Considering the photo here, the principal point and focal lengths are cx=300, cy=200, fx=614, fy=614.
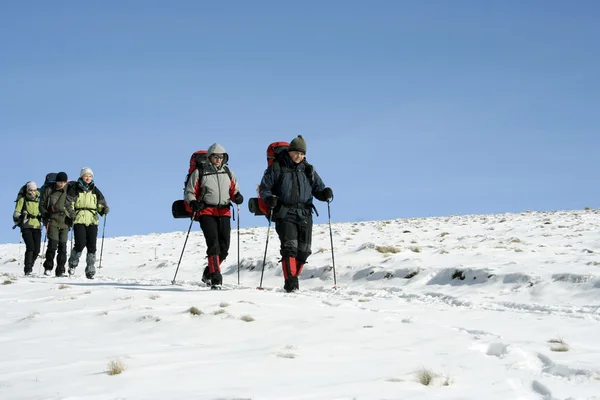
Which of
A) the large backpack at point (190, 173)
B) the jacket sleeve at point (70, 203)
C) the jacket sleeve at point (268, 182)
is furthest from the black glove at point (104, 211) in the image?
the jacket sleeve at point (268, 182)

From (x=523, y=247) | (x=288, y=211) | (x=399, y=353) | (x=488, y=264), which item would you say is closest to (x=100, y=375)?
(x=399, y=353)

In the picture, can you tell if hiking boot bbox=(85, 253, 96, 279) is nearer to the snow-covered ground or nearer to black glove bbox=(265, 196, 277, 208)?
the snow-covered ground

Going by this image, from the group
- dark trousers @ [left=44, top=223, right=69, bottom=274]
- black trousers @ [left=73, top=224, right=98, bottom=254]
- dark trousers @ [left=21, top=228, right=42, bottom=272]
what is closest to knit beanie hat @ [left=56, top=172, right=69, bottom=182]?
dark trousers @ [left=44, top=223, right=69, bottom=274]

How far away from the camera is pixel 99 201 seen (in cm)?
1566

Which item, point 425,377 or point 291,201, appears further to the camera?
point 291,201

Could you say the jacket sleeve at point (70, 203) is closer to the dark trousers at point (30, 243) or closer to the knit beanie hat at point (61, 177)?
the knit beanie hat at point (61, 177)

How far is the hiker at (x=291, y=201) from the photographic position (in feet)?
34.6

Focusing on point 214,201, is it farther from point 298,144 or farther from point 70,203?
point 70,203

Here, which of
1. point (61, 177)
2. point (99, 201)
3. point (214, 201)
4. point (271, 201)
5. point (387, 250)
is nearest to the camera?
point (271, 201)

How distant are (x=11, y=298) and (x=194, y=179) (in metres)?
3.59

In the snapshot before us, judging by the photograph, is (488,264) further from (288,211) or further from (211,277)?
(211,277)

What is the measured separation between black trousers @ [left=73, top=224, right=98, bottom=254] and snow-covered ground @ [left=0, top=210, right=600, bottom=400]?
279 cm

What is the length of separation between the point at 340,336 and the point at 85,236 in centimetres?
1110

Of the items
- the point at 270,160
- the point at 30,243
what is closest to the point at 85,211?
the point at 30,243
